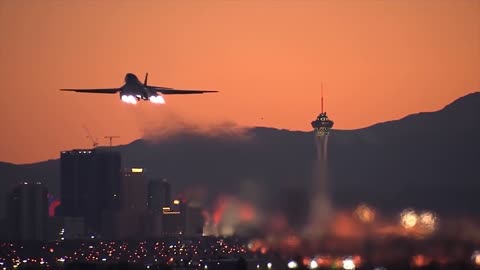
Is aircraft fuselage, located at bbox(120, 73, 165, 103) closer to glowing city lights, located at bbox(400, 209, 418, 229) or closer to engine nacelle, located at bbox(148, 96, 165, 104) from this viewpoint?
engine nacelle, located at bbox(148, 96, 165, 104)

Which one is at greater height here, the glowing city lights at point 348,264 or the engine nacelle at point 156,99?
the engine nacelle at point 156,99

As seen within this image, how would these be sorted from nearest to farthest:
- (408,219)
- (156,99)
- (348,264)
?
1. (408,219)
2. (348,264)
3. (156,99)

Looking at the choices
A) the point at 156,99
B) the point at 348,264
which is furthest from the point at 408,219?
the point at 156,99

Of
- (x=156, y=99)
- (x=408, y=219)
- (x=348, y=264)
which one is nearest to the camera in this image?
(x=408, y=219)

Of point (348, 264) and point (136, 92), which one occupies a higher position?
point (136, 92)

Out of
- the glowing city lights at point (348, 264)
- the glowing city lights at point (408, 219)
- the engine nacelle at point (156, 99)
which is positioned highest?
the engine nacelle at point (156, 99)

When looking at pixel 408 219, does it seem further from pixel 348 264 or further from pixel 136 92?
pixel 136 92

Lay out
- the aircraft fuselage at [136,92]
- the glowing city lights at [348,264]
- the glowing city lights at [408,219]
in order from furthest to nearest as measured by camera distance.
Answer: the aircraft fuselage at [136,92] < the glowing city lights at [348,264] < the glowing city lights at [408,219]

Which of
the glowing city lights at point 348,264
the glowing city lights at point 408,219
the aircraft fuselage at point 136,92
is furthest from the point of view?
the aircraft fuselage at point 136,92

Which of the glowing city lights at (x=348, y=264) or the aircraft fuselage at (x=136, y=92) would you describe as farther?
the aircraft fuselage at (x=136, y=92)

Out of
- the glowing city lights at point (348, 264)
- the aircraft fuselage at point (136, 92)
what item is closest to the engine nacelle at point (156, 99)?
the aircraft fuselage at point (136, 92)

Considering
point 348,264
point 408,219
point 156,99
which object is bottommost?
point 348,264

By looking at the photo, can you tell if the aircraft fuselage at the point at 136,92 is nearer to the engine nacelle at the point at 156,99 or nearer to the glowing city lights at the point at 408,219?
the engine nacelle at the point at 156,99

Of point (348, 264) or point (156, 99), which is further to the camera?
point (156, 99)
